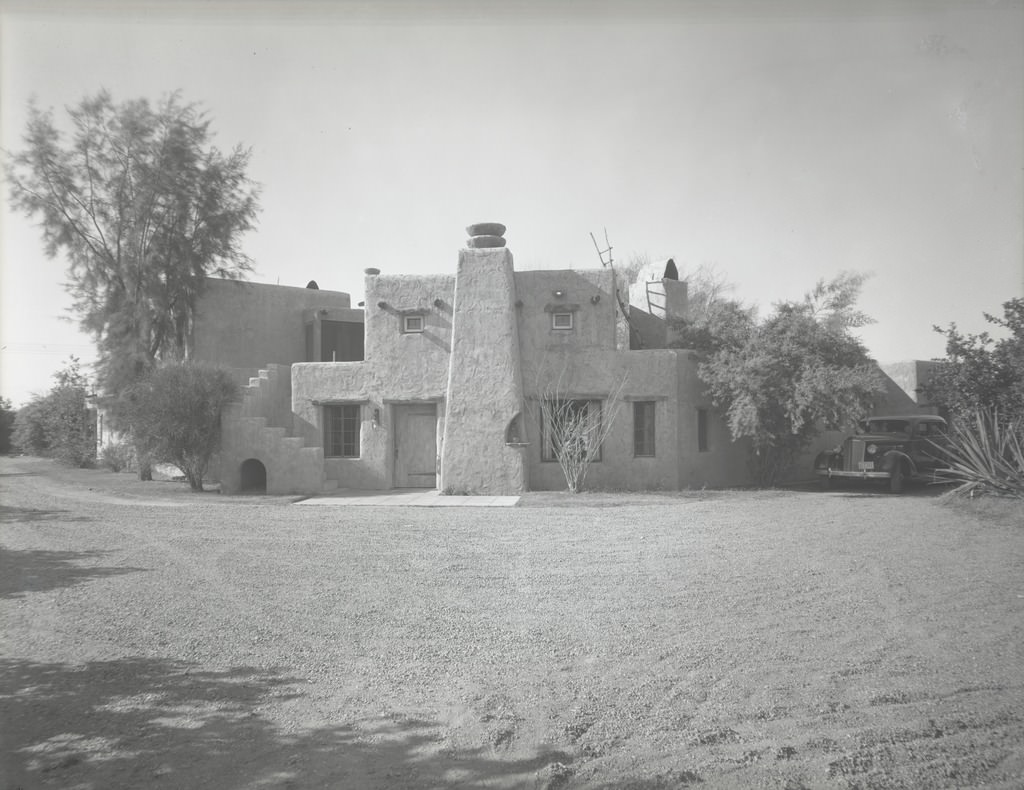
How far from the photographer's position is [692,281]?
37.6 metres

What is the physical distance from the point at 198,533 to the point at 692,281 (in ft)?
102

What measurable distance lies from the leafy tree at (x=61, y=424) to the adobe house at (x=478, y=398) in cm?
1130

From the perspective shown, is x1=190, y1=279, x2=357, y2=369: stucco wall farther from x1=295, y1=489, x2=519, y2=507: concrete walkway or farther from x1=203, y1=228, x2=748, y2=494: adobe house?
x1=295, y1=489, x2=519, y2=507: concrete walkway

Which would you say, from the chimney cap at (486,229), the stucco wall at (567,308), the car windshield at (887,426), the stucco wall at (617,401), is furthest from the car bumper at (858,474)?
the chimney cap at (486,229)

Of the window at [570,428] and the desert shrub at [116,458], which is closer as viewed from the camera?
the window at [570,428]

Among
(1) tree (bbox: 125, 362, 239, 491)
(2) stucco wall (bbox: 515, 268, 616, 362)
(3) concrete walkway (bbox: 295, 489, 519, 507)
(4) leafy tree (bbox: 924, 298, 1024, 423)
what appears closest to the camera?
(4) leafy tree (bbox: 924, 298, 1024, 423)

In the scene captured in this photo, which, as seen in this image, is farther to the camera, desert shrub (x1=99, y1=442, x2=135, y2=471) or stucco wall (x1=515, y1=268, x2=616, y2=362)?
desert shrub (x1=99, y1=442, x2=135, y2=471)

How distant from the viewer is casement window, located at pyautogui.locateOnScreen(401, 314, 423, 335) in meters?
18.1

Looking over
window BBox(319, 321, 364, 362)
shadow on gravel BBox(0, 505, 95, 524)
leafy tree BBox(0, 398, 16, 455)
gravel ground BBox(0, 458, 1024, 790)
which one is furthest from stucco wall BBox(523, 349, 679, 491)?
leafy tree BBox(0, 398, 16, 455)

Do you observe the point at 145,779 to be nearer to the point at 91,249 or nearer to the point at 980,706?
the point at 980,706

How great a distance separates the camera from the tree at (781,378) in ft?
52.4

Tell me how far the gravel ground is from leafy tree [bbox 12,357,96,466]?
18.2m

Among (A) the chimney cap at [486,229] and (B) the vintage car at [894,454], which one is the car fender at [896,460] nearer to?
(B) the vintage car at [894,454]

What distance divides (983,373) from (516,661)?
41.0ft
